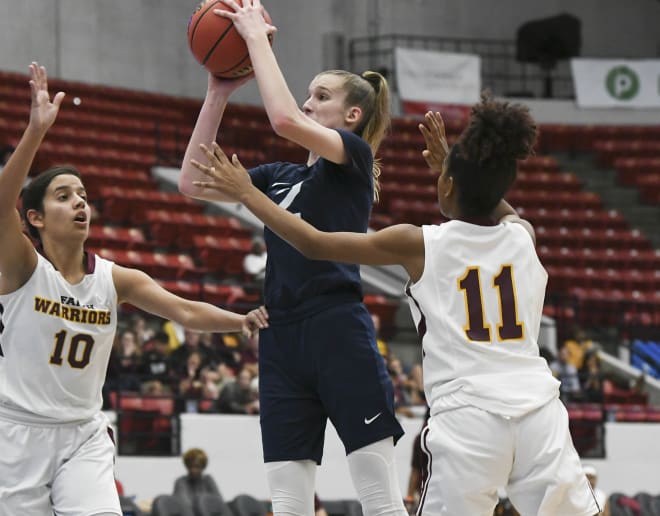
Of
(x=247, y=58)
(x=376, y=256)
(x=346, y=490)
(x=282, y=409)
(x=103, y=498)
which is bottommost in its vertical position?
(x=346, y=490)

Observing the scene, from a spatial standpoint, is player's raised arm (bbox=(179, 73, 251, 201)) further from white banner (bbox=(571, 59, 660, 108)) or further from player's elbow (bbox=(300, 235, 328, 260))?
white banner (bbox=(571, 59, 660, 108))

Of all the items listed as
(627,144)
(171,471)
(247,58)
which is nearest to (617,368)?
(171,471)

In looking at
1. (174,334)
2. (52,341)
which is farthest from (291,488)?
(174,334)

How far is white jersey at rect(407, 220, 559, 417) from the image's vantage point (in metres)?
4.02

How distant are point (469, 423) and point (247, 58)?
5.44 feet

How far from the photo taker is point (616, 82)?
2222cm

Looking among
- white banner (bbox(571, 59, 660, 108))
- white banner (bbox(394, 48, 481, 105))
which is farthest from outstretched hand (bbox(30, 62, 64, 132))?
white banner (bbox(571, 59, 660, 108))

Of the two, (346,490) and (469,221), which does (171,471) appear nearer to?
(346,490)

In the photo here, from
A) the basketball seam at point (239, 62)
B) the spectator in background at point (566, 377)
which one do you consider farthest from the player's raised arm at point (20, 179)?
the spectator in background at point (566, 377)

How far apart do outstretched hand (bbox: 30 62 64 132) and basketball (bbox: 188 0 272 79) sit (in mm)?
608

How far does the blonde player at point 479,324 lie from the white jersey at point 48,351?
3.09 feet

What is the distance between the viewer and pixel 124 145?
1792 cm

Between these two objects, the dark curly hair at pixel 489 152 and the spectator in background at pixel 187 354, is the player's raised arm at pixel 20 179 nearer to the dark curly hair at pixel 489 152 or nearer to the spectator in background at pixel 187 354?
the dark curly hair at pixel 489 152

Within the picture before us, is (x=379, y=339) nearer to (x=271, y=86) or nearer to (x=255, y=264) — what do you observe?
(x=255, y=264)
